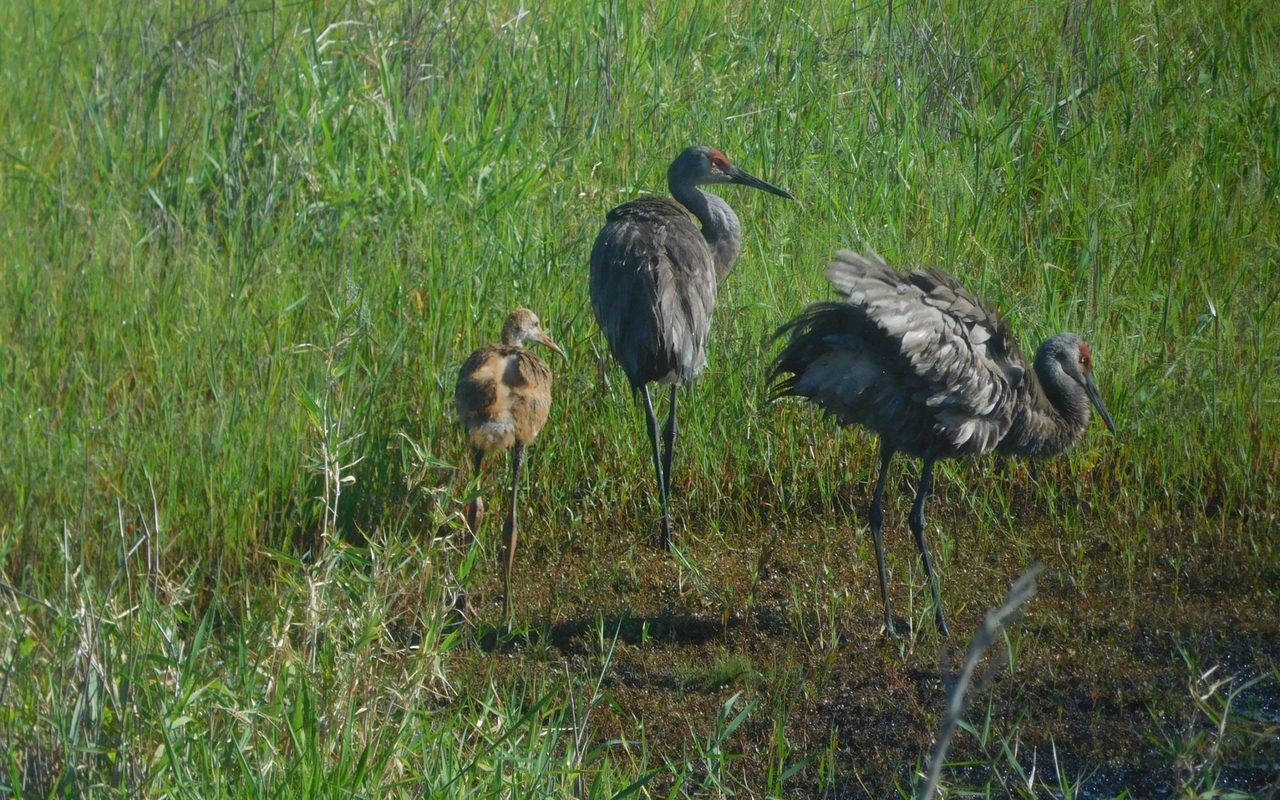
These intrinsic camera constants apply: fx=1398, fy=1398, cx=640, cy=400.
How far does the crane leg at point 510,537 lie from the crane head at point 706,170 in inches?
67.9

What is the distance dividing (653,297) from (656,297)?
12 mm

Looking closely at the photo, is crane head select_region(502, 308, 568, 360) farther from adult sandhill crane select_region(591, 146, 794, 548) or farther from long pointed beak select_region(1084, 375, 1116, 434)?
long pointed beak select_region(1084, 375, 1116, 434)

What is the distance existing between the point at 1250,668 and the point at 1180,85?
3.45 meters

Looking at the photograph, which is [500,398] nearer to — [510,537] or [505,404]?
[505,404]

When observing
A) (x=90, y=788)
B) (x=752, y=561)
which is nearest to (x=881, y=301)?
(x=752, y=561)

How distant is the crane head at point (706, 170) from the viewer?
6199mm

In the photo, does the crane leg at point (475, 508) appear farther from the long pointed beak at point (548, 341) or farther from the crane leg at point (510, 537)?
the long pointed beak at point (548, 341)

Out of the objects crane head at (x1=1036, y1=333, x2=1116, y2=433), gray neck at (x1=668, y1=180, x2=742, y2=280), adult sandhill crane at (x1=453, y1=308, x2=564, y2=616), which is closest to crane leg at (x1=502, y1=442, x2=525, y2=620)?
adult sandhill crane at (x1=453, y1=308, x2=564, y2=616)

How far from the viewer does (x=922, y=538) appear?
4891 millimetres

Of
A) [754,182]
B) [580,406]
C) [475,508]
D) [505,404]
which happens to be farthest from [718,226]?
[475,508]

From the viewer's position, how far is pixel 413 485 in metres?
4.66

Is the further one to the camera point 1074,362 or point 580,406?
point 580,406

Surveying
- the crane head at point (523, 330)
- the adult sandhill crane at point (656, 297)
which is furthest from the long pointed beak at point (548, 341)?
the adult sandhill crane at point (656, 297)

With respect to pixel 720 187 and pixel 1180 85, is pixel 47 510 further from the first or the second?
pixel 1180 85
